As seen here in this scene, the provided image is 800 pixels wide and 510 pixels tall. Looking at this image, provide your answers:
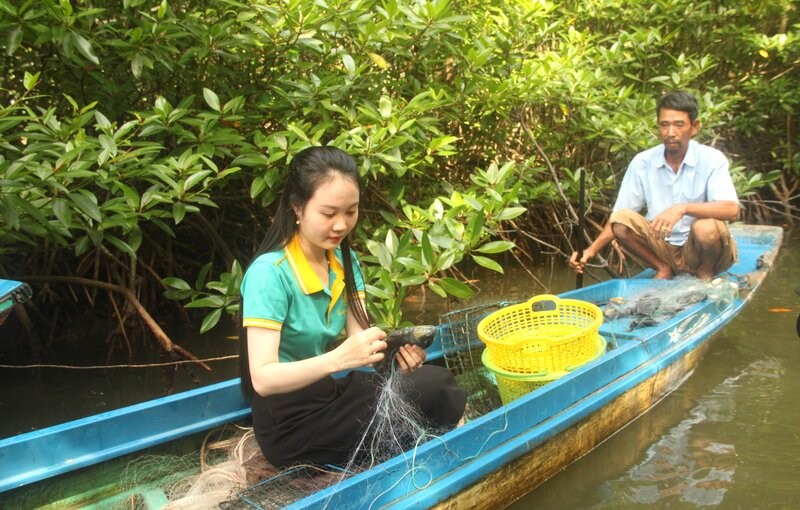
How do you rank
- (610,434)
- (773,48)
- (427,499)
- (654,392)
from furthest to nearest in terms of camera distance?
(773,48)
(654,392)
(610,434)
(427,499)

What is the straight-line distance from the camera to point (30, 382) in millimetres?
4203

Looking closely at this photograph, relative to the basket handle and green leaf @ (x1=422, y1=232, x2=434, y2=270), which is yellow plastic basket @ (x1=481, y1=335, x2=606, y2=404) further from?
green leaf @ (x1=422, y1=232, x2=434, y2=270)

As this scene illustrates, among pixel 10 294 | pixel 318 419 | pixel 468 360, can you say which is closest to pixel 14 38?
pixel 10 294

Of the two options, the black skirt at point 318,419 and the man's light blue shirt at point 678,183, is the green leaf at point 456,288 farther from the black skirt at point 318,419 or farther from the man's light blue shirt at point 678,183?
the man's light blue shirt at point 678,183

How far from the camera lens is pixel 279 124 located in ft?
14.1

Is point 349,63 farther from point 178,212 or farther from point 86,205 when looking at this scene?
point 86,205

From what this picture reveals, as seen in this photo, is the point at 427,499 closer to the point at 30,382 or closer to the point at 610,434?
the point at 610,434

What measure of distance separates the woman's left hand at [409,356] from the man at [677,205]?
1.98 metres

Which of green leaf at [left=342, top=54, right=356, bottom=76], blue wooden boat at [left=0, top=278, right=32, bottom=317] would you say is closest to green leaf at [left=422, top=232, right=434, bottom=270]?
green leaf at [left=342, top=54, right=356, bottom=76]

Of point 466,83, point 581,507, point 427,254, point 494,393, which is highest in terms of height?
point 466,83

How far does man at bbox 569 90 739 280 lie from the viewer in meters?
4.10

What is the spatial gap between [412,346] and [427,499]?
1.59 feet

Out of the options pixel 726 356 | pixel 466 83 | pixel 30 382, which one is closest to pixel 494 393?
pixel 726 356

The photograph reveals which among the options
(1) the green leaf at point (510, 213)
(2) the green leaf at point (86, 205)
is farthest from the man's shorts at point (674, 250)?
(2) the green leaf at point (86, 205)
